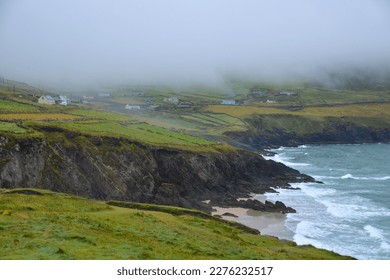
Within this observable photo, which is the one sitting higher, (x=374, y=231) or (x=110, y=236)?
→ (x=110, y=236)

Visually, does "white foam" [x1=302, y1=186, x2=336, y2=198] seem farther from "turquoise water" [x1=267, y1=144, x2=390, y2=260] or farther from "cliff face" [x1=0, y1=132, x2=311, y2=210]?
"cliff face" [x1=0, y1=132, x2=311, y2=210]

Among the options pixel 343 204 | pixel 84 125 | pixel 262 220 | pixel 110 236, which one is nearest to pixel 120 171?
pixel 84 125

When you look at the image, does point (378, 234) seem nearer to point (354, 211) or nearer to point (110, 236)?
point (354, 211)

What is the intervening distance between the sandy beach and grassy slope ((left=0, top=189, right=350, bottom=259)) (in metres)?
19.4

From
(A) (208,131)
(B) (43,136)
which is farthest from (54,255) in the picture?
(A) (208,131)

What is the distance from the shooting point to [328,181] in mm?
106938

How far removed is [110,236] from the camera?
32500 millimetres

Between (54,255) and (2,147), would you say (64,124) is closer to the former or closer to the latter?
(2,147)

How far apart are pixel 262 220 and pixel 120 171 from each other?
2306cm

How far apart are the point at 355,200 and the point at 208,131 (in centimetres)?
6963

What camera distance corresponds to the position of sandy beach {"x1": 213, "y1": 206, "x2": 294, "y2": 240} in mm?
62281

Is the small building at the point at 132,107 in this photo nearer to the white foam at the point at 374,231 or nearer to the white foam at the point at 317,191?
the white foam at the point at 317,191

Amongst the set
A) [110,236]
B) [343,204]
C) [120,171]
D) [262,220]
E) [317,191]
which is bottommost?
[317,191]
